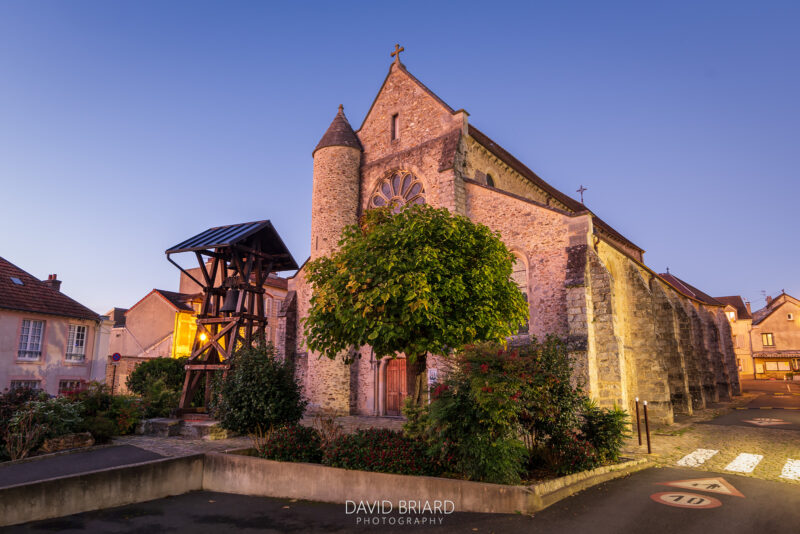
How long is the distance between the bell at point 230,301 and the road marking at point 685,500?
11788 millimetres

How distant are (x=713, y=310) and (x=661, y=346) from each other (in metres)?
25.6

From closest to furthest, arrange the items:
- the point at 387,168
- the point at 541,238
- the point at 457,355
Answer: the point at 457,355
the point at 541,238
the point at 387,168

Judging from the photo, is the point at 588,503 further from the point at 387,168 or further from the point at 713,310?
the point at 713,310

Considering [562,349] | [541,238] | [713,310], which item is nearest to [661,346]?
[541,238]

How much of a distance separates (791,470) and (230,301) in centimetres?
1446

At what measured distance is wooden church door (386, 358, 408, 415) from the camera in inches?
768

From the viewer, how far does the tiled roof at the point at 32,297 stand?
2094cm

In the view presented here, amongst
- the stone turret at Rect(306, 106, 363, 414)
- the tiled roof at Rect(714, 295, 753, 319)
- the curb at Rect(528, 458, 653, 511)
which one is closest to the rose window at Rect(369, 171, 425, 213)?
the stone turret at Rect(306, 106, 363, 414)

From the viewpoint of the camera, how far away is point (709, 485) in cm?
849

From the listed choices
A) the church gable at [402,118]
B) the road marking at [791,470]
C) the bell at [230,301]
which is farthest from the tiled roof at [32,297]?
the road marking at [791,470]

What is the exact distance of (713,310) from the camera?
39.8m

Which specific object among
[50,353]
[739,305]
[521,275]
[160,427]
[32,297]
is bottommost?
[160,427]

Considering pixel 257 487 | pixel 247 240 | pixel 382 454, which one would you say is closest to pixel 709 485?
pixel 382 454

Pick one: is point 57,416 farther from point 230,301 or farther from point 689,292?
point 689,292
